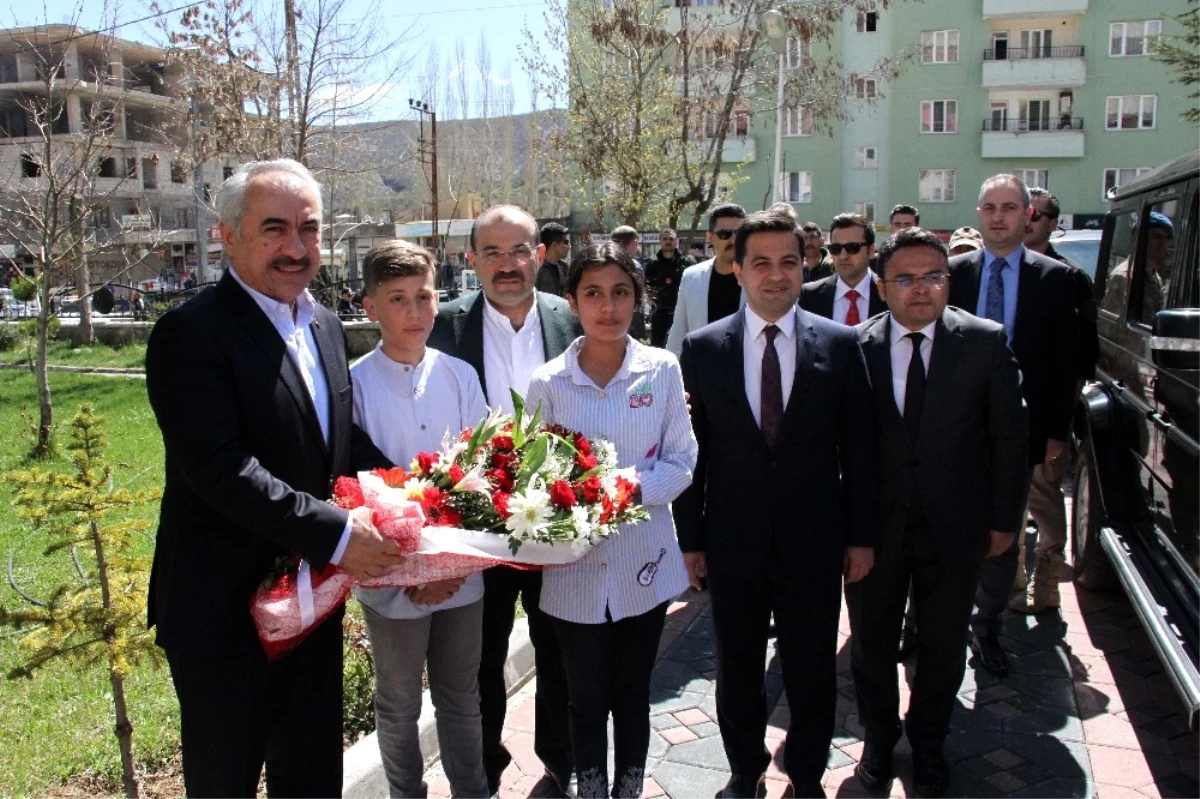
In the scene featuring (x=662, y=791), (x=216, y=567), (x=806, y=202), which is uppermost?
(x=806, y=202)

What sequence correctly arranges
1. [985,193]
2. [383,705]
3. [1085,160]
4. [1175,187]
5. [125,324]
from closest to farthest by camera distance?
1. [383,705]
2. [1175,187]
3. [985,193]
4. [125,324]
5. [1085,160]

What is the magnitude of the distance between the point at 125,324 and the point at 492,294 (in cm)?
2095

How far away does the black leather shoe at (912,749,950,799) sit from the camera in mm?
3451

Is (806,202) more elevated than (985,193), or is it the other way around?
(806,202)

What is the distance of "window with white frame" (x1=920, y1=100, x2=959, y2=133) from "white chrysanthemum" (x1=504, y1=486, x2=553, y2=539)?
3780 centimetres

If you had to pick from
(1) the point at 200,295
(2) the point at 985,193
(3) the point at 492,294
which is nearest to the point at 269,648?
(1) the point at 200,295

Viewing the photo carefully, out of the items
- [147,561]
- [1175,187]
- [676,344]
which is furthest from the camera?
[676,344]

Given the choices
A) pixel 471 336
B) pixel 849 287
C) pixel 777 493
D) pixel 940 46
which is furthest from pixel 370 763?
pixel 940 46

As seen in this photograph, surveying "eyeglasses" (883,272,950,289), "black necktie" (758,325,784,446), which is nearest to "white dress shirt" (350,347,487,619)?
"black necktie" (758,325,784,446)

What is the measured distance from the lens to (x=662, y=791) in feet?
11.7

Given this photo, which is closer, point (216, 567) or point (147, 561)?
point (216, 567)

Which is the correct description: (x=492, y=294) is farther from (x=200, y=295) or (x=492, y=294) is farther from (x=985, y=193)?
(x=985, y=193)

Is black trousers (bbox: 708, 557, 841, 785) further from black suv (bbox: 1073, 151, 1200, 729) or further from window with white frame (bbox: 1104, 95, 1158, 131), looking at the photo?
window with white frame (bbox: 1104, 95, 1158, 131)

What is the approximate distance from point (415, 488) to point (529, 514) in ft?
1.11
